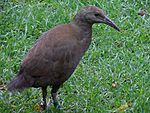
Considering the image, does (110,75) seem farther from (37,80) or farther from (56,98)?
(37,80)

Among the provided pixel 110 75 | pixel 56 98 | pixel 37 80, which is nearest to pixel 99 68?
pixel 110 75

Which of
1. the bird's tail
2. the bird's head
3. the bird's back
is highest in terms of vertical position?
the bird's head

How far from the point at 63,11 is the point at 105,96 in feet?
6.41

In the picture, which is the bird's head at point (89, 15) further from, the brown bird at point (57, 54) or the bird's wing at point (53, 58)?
the bird's wing at point (53, 58)

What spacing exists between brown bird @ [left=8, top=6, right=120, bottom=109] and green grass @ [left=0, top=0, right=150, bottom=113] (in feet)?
1.73

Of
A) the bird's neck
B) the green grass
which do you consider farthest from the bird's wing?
the green grass

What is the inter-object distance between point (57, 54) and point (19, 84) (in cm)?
51

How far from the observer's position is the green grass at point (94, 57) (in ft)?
20.0

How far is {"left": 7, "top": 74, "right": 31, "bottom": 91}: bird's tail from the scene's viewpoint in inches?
218

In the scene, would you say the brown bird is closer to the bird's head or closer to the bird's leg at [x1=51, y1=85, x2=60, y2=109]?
the bird's head

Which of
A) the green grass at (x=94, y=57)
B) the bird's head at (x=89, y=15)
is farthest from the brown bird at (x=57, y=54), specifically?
the green grass at (x=94, y=57)

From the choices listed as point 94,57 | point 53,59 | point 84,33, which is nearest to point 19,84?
point 53,59

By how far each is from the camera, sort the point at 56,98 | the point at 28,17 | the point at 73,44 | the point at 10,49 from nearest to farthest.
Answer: the point at 73,44
the point at 56,98
the point at 10,49
the point at 28,17

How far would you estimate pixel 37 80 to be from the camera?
549 cm
